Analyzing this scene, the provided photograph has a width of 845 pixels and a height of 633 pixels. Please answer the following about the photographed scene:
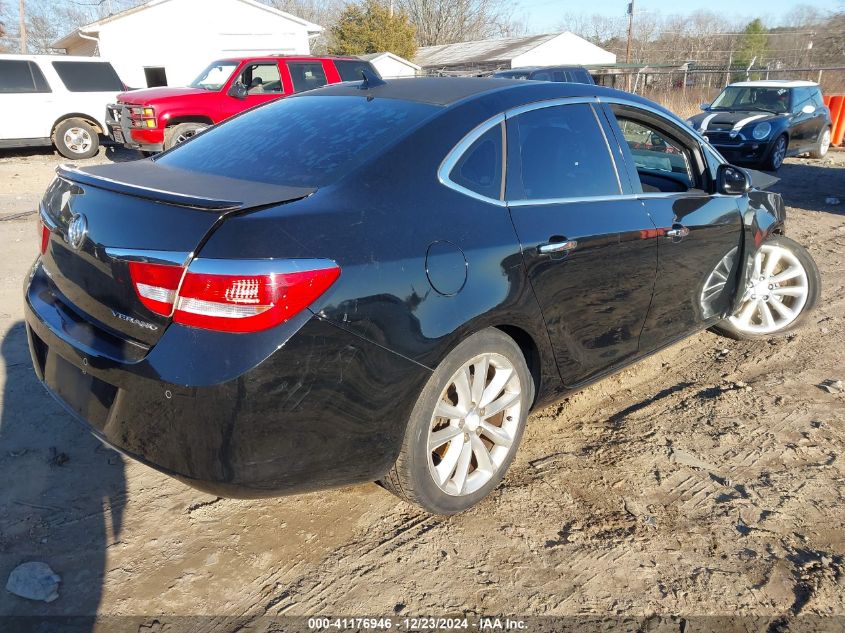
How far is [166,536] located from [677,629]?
77.0 inches

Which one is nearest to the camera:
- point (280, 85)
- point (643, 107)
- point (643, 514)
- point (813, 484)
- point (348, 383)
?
point (348, 383)

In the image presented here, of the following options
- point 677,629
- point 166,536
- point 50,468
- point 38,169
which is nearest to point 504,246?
point 677,629

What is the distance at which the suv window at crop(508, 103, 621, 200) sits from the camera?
2.91m

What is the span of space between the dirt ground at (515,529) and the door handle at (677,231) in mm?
988

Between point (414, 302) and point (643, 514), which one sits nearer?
point (414, 302)

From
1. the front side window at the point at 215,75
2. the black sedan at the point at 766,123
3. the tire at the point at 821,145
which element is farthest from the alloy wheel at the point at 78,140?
the tire at the point at 821,145

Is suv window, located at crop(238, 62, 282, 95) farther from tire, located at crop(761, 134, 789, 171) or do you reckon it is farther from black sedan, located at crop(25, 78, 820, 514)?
black sedan, located at crop(25, 78, 820, 514)

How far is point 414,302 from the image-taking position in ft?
7.50

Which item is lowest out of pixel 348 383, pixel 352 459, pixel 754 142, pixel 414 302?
pixel 754 142

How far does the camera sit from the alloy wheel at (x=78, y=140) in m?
13.7

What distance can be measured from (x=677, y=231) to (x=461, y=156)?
4.90 ft

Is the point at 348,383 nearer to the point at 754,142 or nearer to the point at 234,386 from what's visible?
the point at 234,386

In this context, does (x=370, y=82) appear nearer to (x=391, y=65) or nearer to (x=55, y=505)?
(x=55, y=505)

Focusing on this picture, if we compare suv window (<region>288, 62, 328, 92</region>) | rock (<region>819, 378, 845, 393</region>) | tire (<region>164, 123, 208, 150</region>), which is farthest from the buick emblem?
suv window (<region>288, 62, 328, 92</region>)
